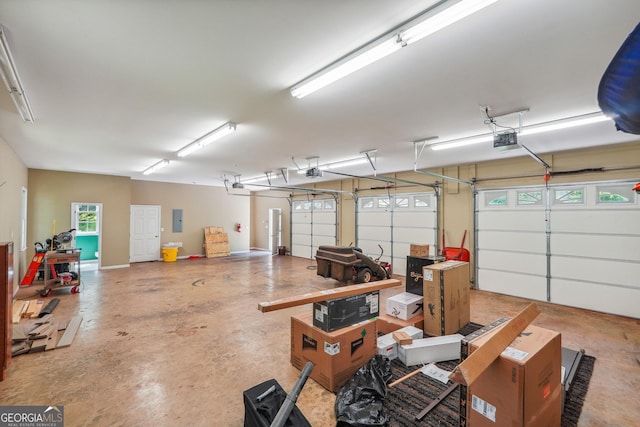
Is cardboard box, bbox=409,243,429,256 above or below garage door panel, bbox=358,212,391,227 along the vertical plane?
below

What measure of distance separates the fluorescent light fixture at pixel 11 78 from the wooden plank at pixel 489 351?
363 cm

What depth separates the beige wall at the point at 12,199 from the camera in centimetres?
457

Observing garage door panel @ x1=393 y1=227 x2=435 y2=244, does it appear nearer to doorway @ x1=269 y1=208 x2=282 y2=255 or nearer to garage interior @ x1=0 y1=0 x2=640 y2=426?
Result: garage interior @ x1=0 y1=0 x2=640 y2=426

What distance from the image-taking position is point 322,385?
268 centimetres

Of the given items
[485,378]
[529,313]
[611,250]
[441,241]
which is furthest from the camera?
[441,241]

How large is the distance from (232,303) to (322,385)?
10.0 feet

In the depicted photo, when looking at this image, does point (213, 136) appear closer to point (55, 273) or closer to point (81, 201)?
point (55, 273)

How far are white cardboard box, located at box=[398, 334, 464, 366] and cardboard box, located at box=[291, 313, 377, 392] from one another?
15.2 inches

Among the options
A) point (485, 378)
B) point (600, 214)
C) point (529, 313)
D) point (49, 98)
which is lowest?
point (485, 378)

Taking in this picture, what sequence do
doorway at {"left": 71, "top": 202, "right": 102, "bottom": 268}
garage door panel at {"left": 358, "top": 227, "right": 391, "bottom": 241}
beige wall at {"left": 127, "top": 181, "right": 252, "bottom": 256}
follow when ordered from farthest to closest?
beige wall at {"left": 127, "top": 181, "right": 252, "bottom": 256}
doorway at {"left": 71, "top": 202, "right": 102, "bottom": 268}
garage door panel at {"left": 358, "top": 227, "right": 391, "bottom": 241}

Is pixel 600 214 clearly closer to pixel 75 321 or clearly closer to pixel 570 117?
pixel 570 117

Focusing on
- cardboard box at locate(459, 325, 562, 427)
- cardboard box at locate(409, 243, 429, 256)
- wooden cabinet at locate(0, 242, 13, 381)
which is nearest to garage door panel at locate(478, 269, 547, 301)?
cardboard box at locate(409, 243, 429, 256)

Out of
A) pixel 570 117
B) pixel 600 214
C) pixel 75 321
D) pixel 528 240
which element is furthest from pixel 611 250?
pixel 75 321

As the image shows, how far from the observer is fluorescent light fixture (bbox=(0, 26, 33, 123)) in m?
2.05
